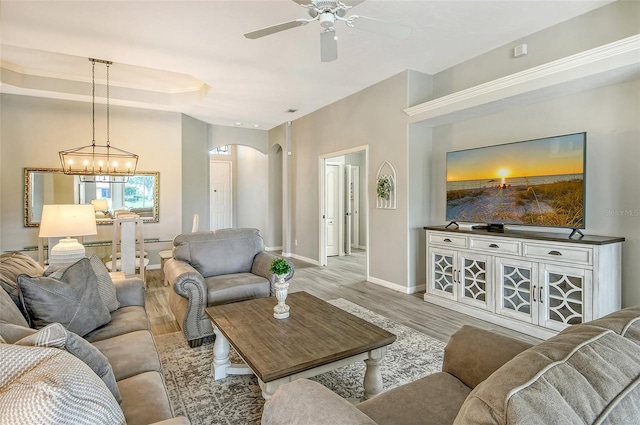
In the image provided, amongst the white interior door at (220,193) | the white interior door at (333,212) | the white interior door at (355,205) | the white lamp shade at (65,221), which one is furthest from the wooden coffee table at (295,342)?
the white interior door at (220,193)

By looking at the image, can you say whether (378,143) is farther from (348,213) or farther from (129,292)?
(129,292)

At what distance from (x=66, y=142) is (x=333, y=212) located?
5.21 metres

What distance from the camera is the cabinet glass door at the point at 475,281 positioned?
354cm

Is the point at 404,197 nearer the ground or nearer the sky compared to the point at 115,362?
nearer the sky

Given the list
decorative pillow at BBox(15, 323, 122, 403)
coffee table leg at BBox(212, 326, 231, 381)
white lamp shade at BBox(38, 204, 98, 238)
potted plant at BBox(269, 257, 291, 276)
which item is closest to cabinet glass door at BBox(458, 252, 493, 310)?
potted plant at BBox(269, 257, 291, 276)

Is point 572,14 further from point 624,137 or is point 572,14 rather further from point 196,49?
point 196,49

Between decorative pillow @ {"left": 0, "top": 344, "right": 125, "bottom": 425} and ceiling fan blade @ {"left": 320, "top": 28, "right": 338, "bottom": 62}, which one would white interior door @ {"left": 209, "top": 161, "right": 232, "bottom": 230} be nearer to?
ceiling fan blade @ {"left": 320, "top": 28, "right": 338, "bottom": 62}

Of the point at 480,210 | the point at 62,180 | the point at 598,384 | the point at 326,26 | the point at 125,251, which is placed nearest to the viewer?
the point at 598,384

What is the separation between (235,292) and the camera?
309 cm

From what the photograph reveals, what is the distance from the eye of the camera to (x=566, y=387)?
66 centimetres

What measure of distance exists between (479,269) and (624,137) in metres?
1.78

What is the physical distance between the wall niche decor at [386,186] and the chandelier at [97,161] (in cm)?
388

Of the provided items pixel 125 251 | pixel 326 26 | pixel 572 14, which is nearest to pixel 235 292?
pixel 125 251

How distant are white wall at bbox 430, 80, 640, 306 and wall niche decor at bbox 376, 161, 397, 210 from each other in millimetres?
1755
